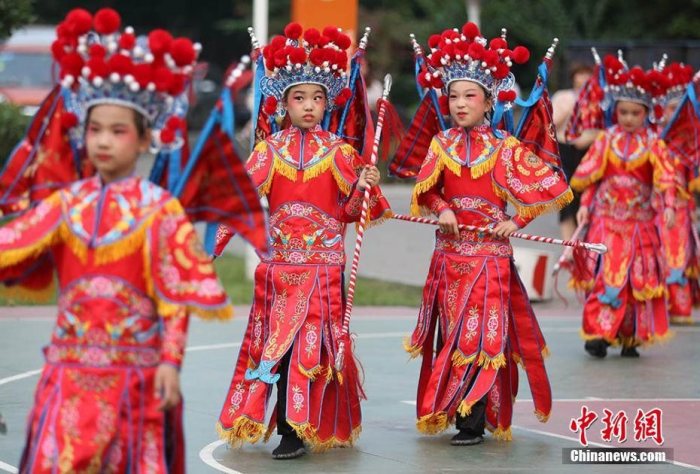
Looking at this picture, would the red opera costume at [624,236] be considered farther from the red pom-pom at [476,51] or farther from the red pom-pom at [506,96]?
the red pom-pom at [476,51]

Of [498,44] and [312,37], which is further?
[498,44]

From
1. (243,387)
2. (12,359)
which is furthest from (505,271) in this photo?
(12,359)

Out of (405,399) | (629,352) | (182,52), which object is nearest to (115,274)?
(182,52)

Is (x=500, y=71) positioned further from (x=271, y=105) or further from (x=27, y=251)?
(x=27, y=251)

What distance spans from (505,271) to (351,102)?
48.5 inches

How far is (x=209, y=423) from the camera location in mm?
9023

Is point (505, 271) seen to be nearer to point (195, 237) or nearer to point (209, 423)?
point (209, 423)

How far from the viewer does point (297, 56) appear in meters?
8.26

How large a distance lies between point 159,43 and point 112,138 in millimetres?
373

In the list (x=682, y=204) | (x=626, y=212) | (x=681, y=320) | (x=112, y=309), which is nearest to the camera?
(x=112, y=309)

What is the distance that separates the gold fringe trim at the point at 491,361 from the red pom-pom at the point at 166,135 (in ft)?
10.8

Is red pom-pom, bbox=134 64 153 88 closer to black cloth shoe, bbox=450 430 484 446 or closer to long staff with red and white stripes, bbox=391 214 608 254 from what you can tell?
long staff with red and white stripes, bbox=391 214 608 254

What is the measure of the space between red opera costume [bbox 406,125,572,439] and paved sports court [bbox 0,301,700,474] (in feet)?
0.83

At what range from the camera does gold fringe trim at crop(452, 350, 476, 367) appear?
8.59 metres
